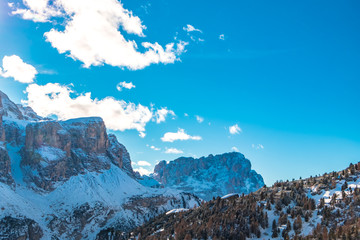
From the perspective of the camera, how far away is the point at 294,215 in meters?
78.2

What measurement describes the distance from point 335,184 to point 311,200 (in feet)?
36.3

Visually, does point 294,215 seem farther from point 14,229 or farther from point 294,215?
point 14,229

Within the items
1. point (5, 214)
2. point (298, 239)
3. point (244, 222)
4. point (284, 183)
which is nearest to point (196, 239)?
point (244, 222)

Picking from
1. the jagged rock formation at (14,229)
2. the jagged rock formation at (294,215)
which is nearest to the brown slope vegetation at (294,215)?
the jagged rock formation at (294,215)

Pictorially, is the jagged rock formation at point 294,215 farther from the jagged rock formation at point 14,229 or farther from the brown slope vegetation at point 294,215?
the jagged rock formation at point 14,229

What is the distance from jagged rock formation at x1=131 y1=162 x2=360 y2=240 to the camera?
70.2m

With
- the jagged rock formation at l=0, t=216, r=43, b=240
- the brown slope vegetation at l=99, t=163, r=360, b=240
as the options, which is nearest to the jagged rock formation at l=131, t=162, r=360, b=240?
the brown slope vegetation at l=99, t=163, r=360, b=240

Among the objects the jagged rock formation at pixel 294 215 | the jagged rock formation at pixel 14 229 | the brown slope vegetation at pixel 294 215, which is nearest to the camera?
A: the jagged rock formation at pixel 294 215

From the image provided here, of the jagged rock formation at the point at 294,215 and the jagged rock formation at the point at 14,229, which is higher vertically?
the jagged rock formation at the point at 294,215

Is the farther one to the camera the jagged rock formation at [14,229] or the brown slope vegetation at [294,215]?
the jagged rock formation at [14,229]

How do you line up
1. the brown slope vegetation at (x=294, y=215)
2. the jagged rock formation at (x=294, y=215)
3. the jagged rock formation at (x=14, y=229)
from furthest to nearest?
1. the jagged rock formation at (x=14, y=229)
2. the brown slope vegetation at (x=294, y=215)
3. the jagged rock formation at (x=294, y=215)

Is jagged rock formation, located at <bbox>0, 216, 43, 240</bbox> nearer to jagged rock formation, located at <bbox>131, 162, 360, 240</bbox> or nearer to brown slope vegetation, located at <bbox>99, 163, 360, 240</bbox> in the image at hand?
brown slope vegetation, located at <bbox>99, 163, 360, 240</bbox>

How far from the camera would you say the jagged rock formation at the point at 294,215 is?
A: 230 feet

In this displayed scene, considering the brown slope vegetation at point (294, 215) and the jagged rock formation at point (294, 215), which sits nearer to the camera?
Result: the jagged rock formation at point (294, 215)
